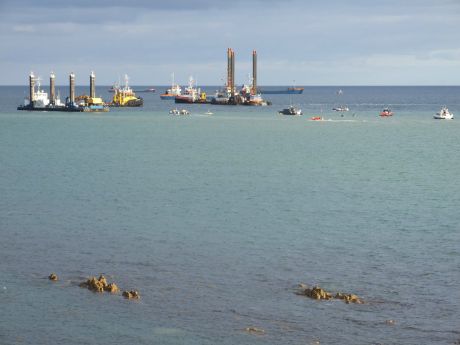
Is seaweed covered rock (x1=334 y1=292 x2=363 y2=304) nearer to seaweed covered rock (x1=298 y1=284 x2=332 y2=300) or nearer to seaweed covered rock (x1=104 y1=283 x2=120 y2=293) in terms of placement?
seaweed covered rock (x1=298 y1=284 x2=332 y2=300)

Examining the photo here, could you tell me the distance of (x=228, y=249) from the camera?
45.9 m

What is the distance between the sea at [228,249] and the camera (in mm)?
33406

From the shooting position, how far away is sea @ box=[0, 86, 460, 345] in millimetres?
33406

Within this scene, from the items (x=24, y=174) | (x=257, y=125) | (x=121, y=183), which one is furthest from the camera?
(x=257, y=125)

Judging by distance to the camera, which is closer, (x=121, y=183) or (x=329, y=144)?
(x=121, y=183)

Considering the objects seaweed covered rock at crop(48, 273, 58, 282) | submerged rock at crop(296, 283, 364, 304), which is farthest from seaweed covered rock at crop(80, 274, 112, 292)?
submerged rock at crop(296, 283, 364, 304)

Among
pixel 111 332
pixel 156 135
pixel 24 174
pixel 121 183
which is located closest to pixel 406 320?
pixel 111 332

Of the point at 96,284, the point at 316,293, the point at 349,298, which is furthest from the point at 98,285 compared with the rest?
the point at 349,298

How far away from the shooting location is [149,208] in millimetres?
58906

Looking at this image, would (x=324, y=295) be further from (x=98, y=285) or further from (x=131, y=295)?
(x=98, y=285)

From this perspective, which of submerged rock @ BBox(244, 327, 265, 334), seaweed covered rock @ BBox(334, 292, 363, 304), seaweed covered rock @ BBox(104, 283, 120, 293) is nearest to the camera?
submerged rock @ BBox(244, 327, 265, 334)

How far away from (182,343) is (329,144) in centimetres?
9531

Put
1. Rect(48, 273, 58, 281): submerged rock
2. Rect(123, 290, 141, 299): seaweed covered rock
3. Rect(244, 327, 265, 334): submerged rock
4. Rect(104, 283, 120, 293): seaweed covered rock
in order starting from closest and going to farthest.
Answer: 1. Rect(244, 327, 265, 334): submerged rock
2. Rect(123, 290, 141, 299): seaweed covered rock
3. Rect(104, 283, 120, 293): seaweed covered rock
4. Rect(48, 273, 58, 281): submerged rock

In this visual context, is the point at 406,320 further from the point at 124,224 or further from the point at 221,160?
the point at 221,160
